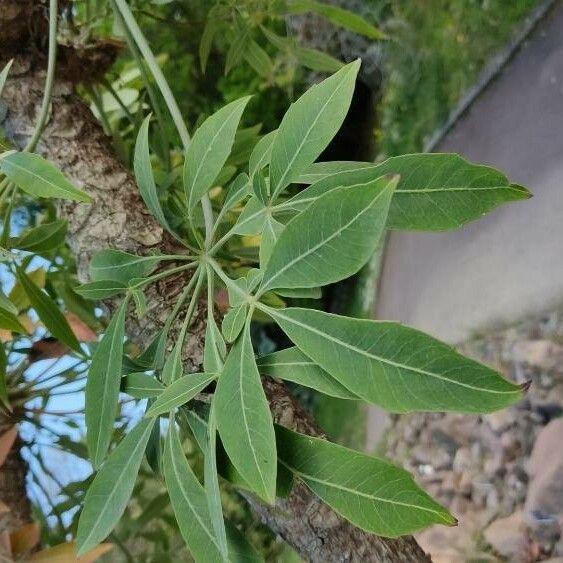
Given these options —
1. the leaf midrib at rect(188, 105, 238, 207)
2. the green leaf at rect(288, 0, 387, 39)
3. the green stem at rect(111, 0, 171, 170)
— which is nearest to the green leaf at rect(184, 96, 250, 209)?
the leaf midrib at rect(188, 105, 238, 207)

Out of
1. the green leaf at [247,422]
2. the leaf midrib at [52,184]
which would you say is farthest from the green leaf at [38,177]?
the green leaf at [247,422]

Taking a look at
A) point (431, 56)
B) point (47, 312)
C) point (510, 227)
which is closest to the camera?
point (47, 312)

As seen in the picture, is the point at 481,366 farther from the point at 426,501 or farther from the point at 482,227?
the point at 482,227

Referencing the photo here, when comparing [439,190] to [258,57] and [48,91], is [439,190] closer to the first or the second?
[48,91]

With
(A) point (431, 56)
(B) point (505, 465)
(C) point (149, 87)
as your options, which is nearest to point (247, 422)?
(C) point (149, 87)

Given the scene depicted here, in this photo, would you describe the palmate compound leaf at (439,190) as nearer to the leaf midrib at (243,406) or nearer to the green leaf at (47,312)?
the leaf midrib at (243,406)

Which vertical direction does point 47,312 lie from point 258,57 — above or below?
below
